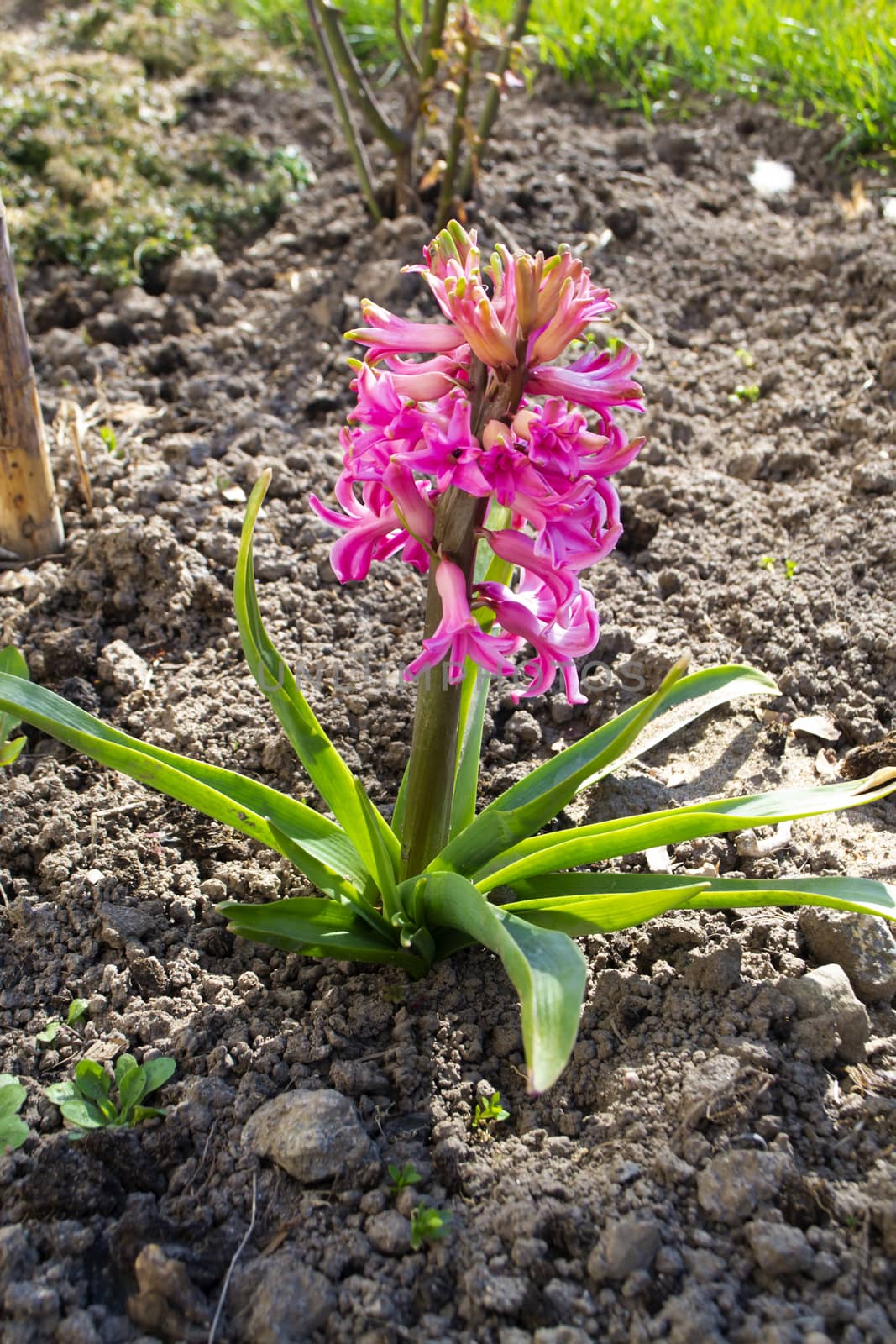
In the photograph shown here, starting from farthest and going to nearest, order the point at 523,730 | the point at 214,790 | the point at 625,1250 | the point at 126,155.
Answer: the point at 126,155 < the point at 523,730 < the point at 214,790 < the point at 625,1250

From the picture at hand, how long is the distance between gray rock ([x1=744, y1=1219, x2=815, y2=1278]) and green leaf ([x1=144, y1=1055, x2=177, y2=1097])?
3.40 feet

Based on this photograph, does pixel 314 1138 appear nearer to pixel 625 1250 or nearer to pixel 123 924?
pixel 625 1250

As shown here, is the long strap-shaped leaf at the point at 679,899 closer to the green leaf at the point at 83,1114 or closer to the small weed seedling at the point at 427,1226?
the small weed seedling at the point at 427,1226

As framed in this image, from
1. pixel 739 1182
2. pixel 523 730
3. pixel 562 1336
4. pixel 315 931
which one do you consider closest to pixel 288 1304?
pixel 562 1336

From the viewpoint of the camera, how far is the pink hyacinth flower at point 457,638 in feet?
6.08

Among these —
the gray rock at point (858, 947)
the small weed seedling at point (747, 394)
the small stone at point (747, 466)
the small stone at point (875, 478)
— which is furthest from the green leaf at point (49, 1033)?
the small weed seedling at point (747, 394)

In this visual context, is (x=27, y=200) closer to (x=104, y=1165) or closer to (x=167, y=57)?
(x=167, y=57)

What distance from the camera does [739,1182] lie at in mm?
1864

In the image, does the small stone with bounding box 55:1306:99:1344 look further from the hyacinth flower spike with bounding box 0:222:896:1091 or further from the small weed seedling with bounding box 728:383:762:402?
the small weed seedling with bounding box 728:383:762:402

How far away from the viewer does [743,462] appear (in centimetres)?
373

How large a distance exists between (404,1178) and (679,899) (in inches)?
26.0

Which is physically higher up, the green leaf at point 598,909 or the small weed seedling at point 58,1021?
the green leaf at point 598,909

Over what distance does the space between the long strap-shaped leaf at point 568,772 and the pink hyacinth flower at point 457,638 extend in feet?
0.73

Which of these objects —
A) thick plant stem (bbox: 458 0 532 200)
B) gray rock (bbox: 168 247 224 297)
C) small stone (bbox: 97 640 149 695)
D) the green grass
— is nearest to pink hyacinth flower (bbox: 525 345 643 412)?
small stone (bbox: 97 640 149 695)
